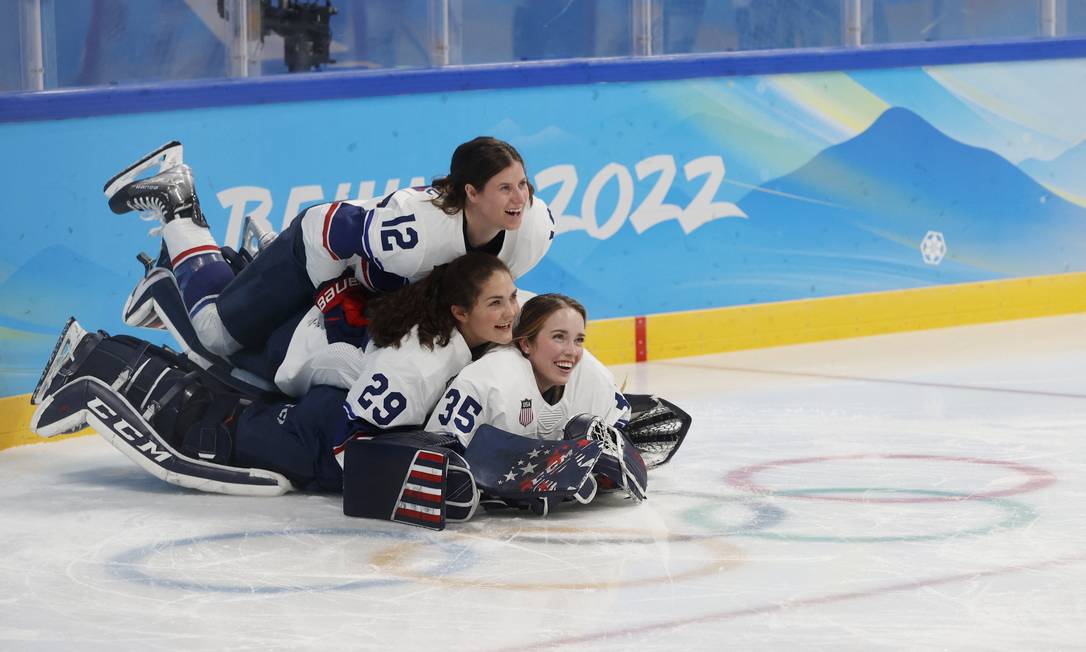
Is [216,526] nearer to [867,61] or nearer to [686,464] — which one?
[686,464]

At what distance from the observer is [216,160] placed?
588 cm

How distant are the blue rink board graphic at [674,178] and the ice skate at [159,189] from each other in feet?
0.80

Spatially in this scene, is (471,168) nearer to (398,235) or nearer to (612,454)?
(398,235)

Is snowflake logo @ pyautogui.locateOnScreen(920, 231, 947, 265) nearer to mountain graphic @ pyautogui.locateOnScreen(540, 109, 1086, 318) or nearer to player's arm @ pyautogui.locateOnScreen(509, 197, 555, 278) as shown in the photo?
mountain graphic @ pyautogui.locateOnScreen(540, 109, 1086, 318)

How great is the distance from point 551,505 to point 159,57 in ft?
8.73

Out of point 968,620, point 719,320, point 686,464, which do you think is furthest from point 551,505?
point 719,320

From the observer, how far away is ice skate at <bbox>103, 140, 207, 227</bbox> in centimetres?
522

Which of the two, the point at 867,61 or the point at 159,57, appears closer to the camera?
the point at 159,57

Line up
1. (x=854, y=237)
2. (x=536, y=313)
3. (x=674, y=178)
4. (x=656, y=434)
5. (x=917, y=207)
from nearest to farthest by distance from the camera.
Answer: (x=536, y=313) < (x=656, y=434) < (x=674, y=178) < (x=854, y=237) < (x=917, y=207)

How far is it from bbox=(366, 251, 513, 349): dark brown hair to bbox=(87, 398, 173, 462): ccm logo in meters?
0.75

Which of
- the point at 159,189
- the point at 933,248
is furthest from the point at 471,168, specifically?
the point at 933,248

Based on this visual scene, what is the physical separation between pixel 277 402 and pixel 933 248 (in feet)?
13.9

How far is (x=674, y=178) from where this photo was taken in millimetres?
7211

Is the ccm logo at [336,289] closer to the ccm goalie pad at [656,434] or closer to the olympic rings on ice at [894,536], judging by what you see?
A: the ccm goalie pad at [656,434]
